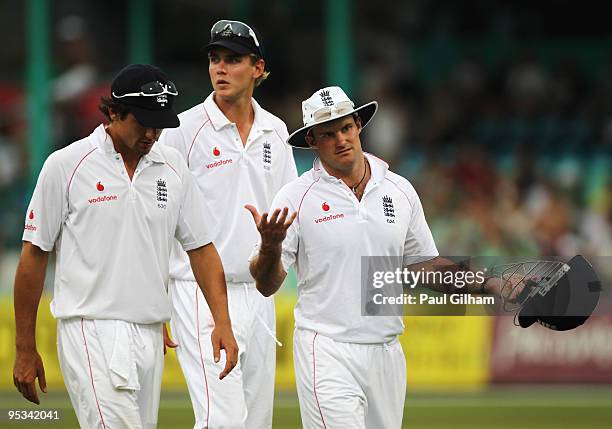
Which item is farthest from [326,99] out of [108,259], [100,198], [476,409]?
[476,409]

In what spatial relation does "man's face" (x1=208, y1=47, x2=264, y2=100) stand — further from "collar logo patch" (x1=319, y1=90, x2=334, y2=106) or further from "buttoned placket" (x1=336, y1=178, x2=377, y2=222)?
"buttoned placket" (x1=336, y1=178, x2=377, y2=222)

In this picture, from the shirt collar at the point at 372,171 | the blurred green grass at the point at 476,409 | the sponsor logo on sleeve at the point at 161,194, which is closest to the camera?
the sponsor logo on sleeve at the point at 161,194

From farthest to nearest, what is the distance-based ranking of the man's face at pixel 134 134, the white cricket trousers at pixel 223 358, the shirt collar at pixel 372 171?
the white cricket trousers at pixel 223 358, the shirt collar at pixel 372 171, the man's face at pixel 134 134

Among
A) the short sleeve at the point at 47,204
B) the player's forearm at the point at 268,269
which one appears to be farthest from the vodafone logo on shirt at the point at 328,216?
the short sleeve at the point at 47,204

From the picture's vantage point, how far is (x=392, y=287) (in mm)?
6527

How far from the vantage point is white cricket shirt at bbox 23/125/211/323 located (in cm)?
605

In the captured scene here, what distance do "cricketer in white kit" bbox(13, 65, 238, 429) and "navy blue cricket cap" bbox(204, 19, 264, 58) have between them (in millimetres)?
1230

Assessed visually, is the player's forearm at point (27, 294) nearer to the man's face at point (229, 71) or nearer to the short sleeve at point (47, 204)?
the short sleeve at point (47, 204)

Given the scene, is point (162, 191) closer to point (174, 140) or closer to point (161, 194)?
point (161, 194)

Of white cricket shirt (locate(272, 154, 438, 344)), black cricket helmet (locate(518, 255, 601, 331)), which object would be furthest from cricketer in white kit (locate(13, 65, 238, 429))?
black cricket helmet (locate(518, 255, 601, 331))

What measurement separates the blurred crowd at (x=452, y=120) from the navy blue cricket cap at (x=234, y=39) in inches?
271

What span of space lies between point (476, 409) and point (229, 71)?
525 cm

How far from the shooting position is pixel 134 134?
613 centimetres

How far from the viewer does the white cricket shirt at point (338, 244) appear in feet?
21.1
